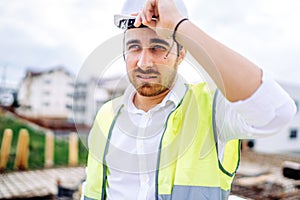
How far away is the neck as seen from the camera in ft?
2.95

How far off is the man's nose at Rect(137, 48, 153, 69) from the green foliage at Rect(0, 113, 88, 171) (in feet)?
10.0

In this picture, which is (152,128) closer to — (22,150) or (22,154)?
(22,150)

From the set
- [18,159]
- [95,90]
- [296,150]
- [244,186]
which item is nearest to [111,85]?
[95,90]

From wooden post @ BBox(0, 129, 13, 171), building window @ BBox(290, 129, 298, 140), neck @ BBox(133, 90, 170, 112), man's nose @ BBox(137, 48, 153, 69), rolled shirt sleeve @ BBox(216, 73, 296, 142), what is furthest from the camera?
building window @ BBox(290, 129, 298, 140)

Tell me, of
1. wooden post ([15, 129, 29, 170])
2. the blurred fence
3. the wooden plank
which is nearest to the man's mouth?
the wooden plank

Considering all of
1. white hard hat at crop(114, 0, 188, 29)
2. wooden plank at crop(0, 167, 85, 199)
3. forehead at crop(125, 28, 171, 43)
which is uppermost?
white hard hat at crop(114, 0, 188, 29)

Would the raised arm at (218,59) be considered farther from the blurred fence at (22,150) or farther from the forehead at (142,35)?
the blurred fence at (22,150)

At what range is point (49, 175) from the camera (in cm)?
648

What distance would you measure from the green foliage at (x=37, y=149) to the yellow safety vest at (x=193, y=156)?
3030 mm

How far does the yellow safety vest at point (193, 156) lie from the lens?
0.72m

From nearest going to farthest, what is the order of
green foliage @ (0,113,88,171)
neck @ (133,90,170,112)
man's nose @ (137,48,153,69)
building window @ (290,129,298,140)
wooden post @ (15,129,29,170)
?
1. man's nose @ (137,48,153,69)
2. neck @ (133,90,170,112)
3. wooden post @ (15,129,29,170)
4. green foliage @ (0,113,88,171)
5. building window @ (290,129,298,140)

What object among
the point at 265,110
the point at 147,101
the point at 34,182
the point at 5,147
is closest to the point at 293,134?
the point at 34,182

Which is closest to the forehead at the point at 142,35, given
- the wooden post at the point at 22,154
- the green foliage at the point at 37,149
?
the green foliage at the point at 37,149

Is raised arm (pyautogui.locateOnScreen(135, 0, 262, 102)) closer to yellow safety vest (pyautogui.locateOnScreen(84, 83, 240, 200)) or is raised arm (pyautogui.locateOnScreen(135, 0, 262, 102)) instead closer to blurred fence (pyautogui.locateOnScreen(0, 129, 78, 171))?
yellow safety vest (pyautogui.locateOnScreen(84, 83, 240, 200))
